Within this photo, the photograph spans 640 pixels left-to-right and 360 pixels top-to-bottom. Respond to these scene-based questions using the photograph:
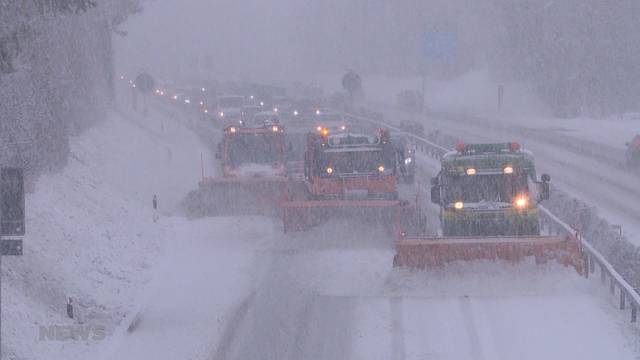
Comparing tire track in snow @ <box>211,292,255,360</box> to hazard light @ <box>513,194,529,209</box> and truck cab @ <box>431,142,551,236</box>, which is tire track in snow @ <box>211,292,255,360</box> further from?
hazard light @ <box>513,194,529,209</box>

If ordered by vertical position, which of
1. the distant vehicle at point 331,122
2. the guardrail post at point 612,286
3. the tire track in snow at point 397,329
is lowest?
the tire track in snow at point 397,329

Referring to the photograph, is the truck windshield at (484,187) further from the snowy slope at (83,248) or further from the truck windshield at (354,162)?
the snowy slope at (83,248)

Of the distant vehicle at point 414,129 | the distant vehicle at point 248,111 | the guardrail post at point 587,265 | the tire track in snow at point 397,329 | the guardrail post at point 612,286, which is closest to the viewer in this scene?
the tire track in snow at point 397,329

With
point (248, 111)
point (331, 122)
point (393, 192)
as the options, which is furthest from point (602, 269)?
point (248, 111)

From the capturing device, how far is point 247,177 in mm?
27438

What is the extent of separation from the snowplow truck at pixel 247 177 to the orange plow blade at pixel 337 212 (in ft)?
A: 9.28

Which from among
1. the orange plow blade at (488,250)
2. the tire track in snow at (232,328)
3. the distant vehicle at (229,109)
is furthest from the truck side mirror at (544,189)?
the distant vehicle at (229,109)

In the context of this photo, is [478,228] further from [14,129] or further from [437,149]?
[437,149]

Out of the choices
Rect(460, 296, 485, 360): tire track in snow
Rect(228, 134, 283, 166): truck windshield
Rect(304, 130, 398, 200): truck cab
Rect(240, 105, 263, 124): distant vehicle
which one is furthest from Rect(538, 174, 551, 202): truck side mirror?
Result: Rect(240, 105, 263, 124): distant vehicle

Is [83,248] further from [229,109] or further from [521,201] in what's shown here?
[229,109]

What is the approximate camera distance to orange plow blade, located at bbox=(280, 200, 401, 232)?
872 inches

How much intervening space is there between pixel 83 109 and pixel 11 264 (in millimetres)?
20335

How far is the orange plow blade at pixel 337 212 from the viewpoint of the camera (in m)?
22.2

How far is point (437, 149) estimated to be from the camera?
1560 inches
